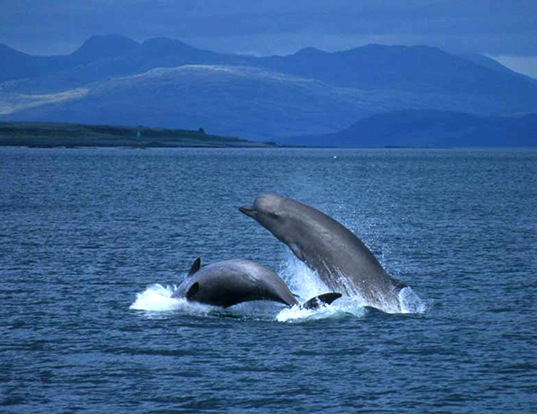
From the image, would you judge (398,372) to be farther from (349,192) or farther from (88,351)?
(349,192)

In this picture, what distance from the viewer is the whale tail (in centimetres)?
2772

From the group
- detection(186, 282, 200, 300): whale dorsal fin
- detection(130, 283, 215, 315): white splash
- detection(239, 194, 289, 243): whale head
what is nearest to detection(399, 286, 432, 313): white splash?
detection(239, 194, 289, 243): whale head

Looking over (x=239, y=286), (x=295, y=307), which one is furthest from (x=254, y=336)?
(x=295, y=307)

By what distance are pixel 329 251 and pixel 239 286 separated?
2.63 meters

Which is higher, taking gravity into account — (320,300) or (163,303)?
(320,300)

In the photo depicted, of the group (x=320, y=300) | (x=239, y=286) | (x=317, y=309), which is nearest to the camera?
(x=320, y=300)

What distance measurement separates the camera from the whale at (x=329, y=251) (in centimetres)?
2953

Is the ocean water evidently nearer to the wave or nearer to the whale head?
the wave

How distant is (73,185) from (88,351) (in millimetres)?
99495

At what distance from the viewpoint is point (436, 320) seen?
31797 mm

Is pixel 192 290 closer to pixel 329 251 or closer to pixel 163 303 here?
pixel 163 303

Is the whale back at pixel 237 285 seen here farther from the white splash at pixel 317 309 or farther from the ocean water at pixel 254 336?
the ocean water at pixel 254 336

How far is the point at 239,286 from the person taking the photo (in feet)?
98.4

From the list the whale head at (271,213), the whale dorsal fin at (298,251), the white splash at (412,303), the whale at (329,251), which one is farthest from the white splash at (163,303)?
the white splash at (412,303)
